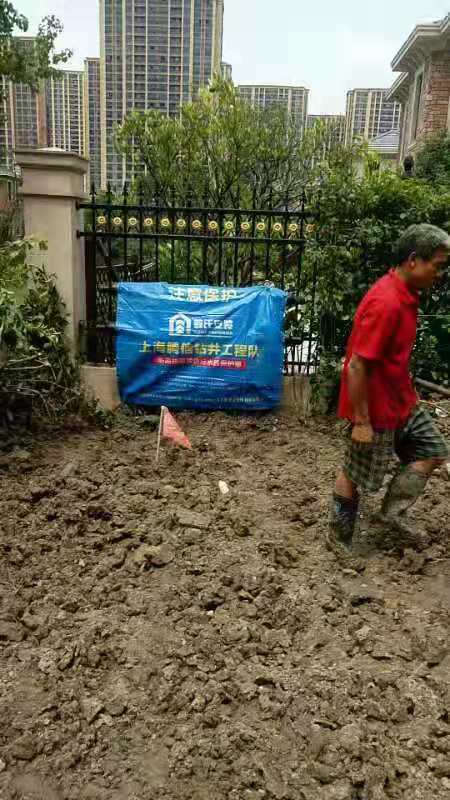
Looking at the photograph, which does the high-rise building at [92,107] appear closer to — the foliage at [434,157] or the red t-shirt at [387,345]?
the foliage at [434,157]

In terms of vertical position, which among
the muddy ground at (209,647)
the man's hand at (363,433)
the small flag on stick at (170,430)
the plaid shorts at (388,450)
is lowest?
the muddy ground at (209,647)

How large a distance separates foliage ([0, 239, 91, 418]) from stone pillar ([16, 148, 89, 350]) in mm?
134

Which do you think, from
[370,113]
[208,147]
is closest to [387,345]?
[208,147]

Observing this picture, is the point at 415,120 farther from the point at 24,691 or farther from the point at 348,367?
the point at 24,691

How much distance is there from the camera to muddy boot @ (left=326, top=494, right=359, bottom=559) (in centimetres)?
375

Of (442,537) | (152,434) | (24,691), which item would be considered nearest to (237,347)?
(152,434)

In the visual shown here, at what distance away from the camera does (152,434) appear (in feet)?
19.0

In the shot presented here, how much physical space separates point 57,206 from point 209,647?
14.5 feet

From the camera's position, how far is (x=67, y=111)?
5831 cm

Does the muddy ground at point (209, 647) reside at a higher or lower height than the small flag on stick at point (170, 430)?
lower

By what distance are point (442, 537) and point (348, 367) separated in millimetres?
1376

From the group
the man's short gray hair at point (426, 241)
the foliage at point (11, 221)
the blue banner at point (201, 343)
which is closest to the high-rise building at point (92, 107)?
the foliage at point (11, 221)

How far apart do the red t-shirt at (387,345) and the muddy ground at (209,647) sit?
877mm

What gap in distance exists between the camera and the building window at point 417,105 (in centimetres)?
2225
